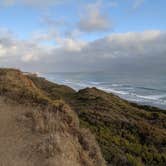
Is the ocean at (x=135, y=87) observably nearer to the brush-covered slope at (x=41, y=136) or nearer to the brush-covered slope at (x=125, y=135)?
the brush-covered slope at (x=125, y=135)

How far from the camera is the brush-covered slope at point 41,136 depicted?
26.1ft

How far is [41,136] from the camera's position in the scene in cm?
905

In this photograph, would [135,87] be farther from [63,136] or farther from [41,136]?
[41,136]

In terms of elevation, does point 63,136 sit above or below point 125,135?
above

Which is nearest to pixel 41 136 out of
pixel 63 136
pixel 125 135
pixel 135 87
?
pixel 63 136

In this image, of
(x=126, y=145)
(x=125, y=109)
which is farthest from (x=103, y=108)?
(x=126, y=145)

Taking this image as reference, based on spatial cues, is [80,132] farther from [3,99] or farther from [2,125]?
[3,99]

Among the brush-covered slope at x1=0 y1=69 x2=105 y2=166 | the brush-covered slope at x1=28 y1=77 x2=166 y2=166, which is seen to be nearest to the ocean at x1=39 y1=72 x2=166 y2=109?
the brush-covered slope at x1=28 y1=77 x2=166 y2=166

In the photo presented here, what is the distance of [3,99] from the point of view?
12.9m

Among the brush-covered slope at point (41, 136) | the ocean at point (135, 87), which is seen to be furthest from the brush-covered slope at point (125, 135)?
the ocean at point (135, 87)

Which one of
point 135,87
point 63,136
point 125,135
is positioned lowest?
point 125,135

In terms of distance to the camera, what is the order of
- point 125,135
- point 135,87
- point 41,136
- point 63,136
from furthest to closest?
point 135,87 < point 125,135 < point 63,136 < point 41,136

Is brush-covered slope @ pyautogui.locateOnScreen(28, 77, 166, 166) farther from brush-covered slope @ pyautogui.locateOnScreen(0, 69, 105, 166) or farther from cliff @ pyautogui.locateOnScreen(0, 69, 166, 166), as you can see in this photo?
brush-covered slope @ pyautogui.locateOnScreen(0, 69, 105, 166)

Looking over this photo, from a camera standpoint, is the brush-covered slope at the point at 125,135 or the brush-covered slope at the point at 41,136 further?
the brush-covered slope at the point at 125,135
